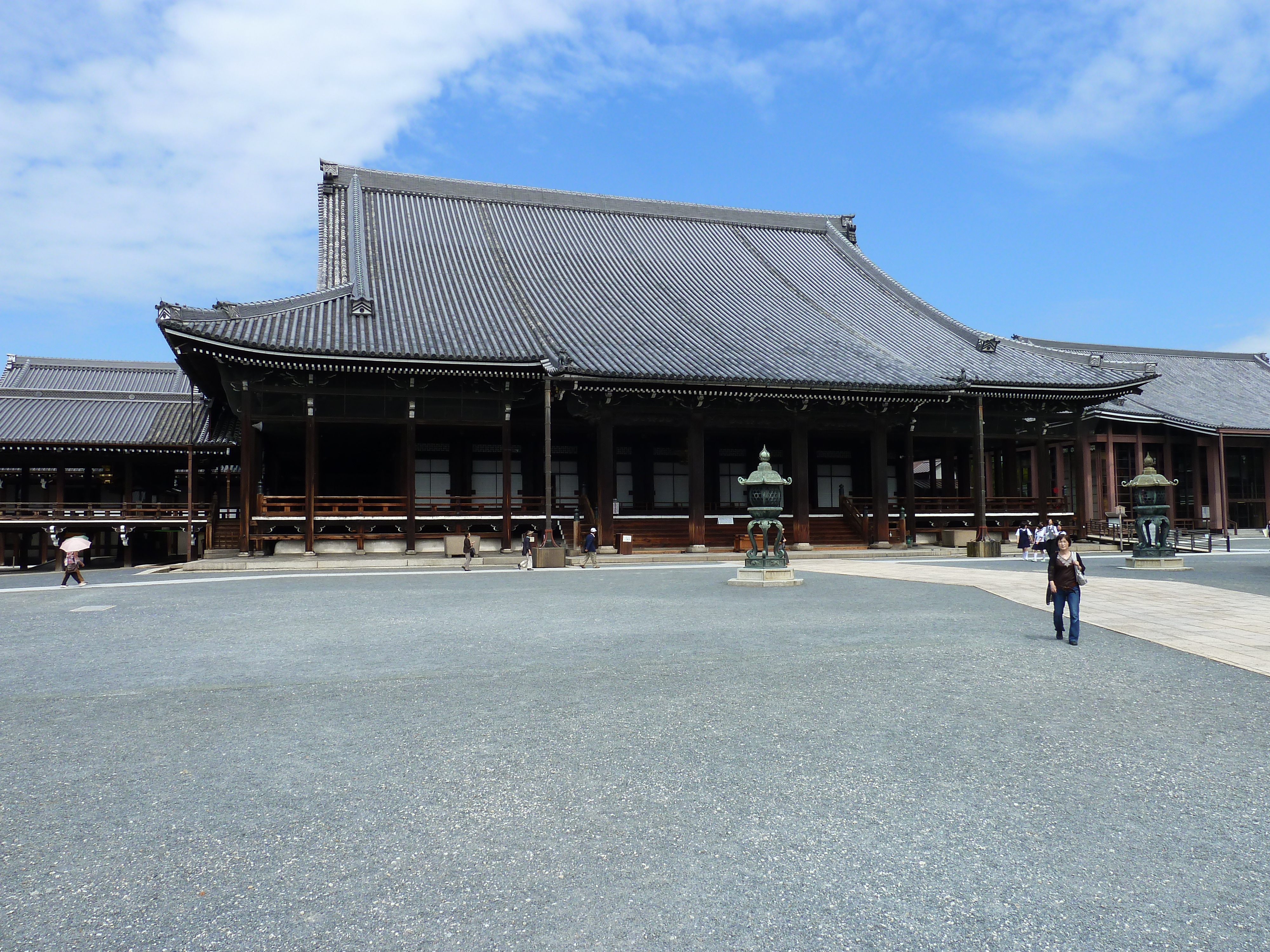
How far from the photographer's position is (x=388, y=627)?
37.8 ft

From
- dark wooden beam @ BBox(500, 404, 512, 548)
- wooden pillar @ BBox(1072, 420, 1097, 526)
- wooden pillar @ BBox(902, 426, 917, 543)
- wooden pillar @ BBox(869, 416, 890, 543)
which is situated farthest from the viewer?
wooden pillar @ BBox(1072, 420, 1097, 526)

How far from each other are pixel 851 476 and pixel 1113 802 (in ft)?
100.0

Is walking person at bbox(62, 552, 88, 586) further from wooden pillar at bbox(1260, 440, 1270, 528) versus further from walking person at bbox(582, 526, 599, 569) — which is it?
wooden pillar at bbox(1260, 440, 1270, 528)

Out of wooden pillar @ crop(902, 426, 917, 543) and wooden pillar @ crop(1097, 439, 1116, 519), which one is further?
wooden pillar @ crop(1097, 439, 1116, 519)

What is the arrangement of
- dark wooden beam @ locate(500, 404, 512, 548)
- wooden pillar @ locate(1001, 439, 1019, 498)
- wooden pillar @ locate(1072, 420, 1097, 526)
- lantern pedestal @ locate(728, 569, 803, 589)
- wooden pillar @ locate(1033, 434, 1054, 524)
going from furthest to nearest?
wooden pillar @ locate(1001, 439, 1019, 498), wooden pillar @ locate(1072, 420, 1097, 526), wooden pillar @ locate(1033, 434, 1054, 524), dark wooden beam @ locate(500, 404, 512, 548), lantern pedestal @ locate(728, 569, 803, 589)

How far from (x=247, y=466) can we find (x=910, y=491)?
2237 cm

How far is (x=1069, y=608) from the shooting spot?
33.2 ft

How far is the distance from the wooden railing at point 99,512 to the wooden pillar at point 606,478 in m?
14.6

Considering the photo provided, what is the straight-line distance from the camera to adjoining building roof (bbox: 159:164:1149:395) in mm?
26094

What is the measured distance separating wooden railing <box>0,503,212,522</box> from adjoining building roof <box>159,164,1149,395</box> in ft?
29.9

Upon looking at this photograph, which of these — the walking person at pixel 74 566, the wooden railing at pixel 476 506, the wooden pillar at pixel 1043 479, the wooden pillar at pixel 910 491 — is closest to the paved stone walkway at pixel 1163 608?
the wooden pillar at pixel 910 491

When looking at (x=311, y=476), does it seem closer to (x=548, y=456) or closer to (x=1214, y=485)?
(x=548, y=456)

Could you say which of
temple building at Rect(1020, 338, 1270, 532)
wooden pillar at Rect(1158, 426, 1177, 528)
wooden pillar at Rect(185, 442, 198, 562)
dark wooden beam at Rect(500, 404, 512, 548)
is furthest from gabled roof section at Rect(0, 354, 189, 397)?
wooden pillar at Rect(1158, 426, 1177, 528)

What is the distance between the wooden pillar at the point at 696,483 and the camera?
2838 cm
